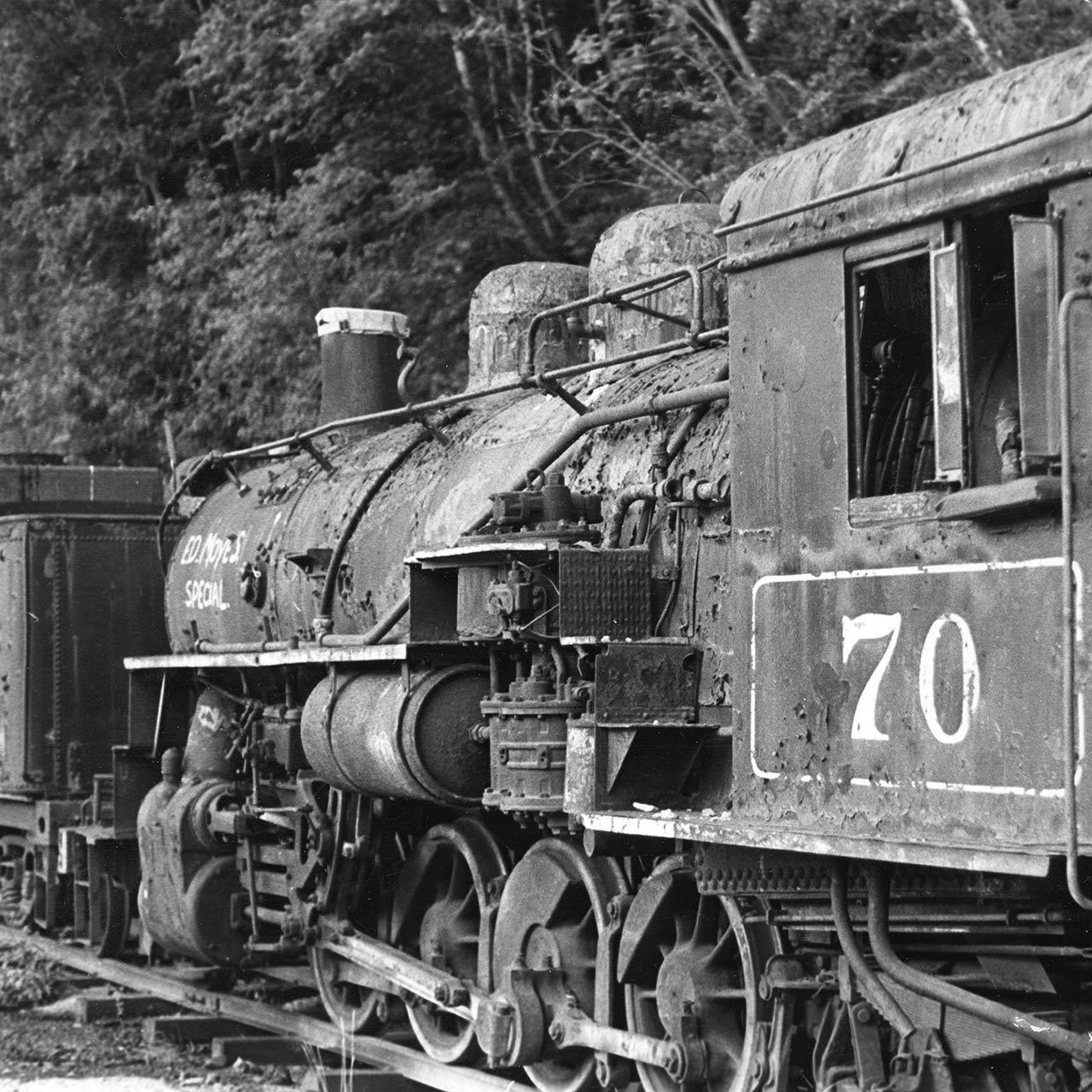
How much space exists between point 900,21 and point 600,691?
11.0 meters

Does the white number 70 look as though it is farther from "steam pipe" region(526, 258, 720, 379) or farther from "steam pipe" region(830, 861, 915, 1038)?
"steam pipe" region(526, 258, 720, 379)

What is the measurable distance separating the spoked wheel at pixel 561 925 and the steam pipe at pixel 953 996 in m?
1.61

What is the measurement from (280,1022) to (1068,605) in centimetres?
558

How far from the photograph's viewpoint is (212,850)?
9.04 metres

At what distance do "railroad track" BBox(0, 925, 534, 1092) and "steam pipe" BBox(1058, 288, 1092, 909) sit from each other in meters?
3.44

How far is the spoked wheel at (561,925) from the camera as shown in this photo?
6.39 meters

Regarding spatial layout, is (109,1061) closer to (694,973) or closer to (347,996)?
(347,996)

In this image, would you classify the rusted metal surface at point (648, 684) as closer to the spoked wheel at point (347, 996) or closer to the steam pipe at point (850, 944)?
the steam pipe at point (850, 944)

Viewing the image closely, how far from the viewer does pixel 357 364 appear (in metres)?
9.85

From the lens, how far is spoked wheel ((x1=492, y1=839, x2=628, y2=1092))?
6387 millimetres

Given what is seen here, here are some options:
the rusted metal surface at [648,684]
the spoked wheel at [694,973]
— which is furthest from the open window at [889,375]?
the spoked wheel at [694,973]

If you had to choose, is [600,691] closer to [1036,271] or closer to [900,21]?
[1036,271]

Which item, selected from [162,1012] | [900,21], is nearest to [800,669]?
[162,1012]

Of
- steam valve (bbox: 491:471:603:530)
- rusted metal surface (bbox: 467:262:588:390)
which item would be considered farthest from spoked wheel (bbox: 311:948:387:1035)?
rusted metal surface (bbox: 467:262:588:390)
